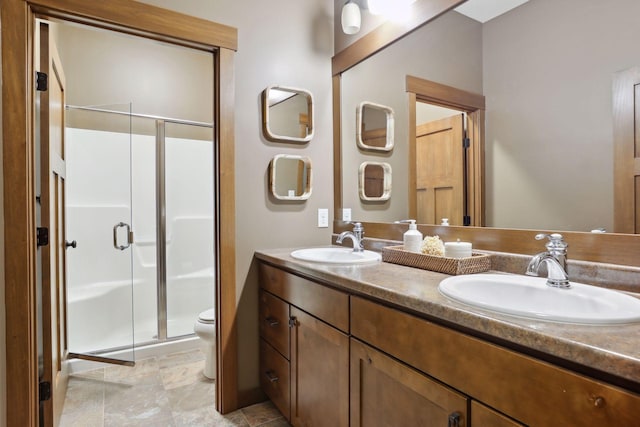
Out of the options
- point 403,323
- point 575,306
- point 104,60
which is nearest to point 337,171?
point 403,323

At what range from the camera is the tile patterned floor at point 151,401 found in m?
1.75

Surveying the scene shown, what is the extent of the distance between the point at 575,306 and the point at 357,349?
0.64 meters

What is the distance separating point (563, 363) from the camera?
0.63 metres

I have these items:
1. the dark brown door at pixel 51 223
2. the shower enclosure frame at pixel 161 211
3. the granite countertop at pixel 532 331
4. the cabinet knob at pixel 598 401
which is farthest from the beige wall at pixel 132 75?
the cabinet knob at pixel 598 401

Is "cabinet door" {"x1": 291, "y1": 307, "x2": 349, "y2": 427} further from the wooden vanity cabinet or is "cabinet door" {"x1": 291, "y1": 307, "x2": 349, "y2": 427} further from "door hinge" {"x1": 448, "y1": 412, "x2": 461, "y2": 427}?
"door hinge" {"x1": 448, "y1": 412, "x2": 461, "y2": 427}

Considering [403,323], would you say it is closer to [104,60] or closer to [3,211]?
[3,211]

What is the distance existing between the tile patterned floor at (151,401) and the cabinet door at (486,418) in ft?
4.08

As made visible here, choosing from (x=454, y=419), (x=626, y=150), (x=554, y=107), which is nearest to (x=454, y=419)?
(x=454, y=419)

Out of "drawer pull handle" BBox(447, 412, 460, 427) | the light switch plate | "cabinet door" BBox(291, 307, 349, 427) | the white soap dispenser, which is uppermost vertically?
the light switch plate

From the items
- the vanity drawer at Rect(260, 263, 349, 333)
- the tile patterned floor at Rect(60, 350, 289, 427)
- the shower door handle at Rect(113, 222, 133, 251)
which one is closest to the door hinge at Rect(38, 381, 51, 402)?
the tile patterned floor at Rect(60, 350, 289, 427)

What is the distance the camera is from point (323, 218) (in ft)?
7.11

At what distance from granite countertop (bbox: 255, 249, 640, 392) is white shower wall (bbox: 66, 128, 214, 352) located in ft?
7.31

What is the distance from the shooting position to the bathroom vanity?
60 cm

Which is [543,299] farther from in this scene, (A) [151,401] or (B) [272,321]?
(A) [151,401]
